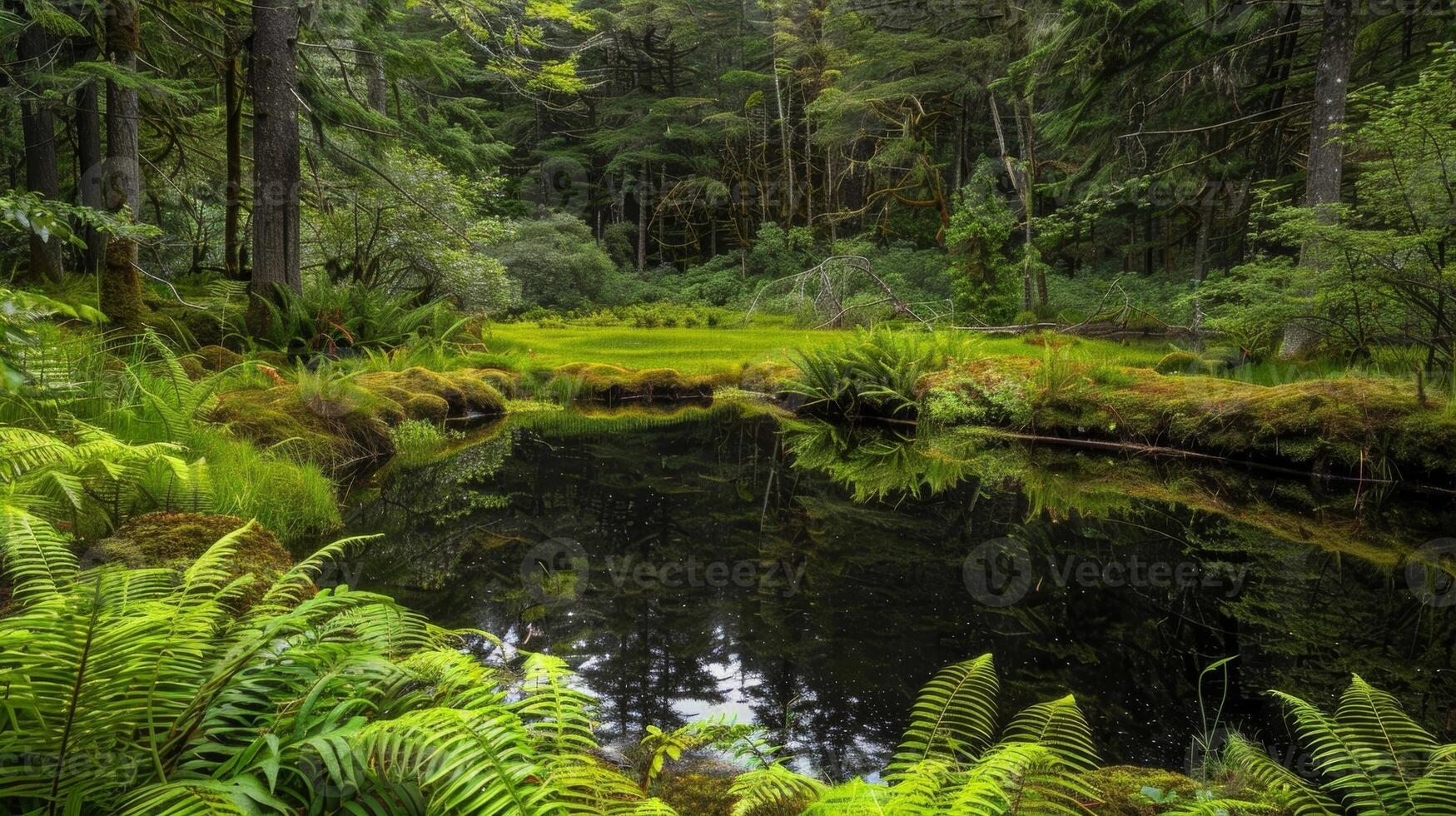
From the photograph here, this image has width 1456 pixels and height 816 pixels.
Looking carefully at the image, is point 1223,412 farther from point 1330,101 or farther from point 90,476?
point 90,476

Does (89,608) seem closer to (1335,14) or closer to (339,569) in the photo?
(339,569)

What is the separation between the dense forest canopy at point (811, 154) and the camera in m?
7.42

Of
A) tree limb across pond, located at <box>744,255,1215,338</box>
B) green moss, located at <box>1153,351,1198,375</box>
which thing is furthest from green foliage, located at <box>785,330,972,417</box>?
green moss, located at <box>1153,351,1198,375</box>

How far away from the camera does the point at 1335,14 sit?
370 inches

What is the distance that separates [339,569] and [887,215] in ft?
87.4

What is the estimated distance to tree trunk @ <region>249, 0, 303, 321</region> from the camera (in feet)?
28.8

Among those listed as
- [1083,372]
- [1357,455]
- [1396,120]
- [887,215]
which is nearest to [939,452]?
[1083,372]

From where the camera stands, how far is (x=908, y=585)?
4391 mm

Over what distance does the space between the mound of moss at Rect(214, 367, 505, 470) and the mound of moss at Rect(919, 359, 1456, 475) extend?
6.08m

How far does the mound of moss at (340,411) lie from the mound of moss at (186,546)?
2.17 meters

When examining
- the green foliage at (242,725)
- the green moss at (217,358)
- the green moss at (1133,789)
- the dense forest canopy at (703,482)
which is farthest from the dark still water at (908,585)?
the green moss at (217,358)

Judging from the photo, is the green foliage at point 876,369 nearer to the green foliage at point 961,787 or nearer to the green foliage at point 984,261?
the green foliage at point 984,261

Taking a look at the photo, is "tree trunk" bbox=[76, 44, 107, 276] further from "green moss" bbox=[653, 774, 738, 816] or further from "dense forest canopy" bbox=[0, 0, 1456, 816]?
"green moss" bbox=[653, 774, 738, 816]

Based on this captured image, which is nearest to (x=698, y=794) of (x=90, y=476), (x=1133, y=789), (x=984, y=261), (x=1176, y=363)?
(x=1133, y=789)
